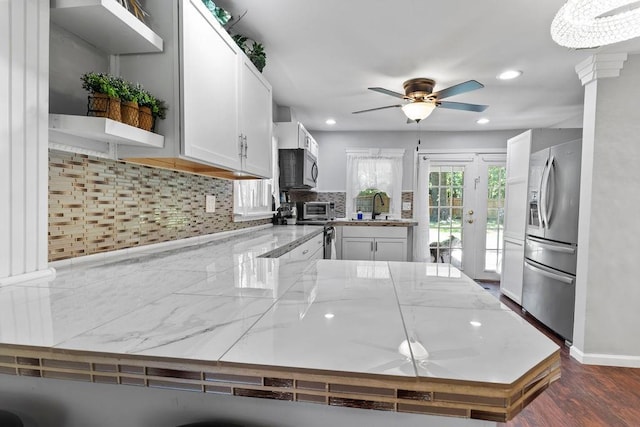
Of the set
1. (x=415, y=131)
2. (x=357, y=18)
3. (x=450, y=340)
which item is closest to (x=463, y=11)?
(x=357, y=18)

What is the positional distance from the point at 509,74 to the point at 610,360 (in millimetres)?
2357

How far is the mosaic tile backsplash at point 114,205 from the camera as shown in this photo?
45.9 inches

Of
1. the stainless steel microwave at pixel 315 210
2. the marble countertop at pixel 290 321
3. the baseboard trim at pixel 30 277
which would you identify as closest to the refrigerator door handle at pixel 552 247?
the marble countertop at pixel 290 321

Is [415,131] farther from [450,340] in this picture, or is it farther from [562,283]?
[450,340]

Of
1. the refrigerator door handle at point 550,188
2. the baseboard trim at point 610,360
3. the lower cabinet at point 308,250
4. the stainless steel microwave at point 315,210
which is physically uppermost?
the refrigerator door handle at point 550,188

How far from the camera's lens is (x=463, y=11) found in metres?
1.94

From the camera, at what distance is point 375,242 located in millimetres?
4352

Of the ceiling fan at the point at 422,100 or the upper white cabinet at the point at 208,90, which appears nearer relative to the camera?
the upper white cabinet at the point at 208,90

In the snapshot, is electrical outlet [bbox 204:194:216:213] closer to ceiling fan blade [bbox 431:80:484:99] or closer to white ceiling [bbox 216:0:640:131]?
white ceiling [bbox 216:0:640:131]

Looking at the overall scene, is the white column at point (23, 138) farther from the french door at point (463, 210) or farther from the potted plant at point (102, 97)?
the french door at point (463, 210)

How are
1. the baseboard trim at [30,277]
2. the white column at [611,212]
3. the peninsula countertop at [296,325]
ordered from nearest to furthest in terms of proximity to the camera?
1. the peninsula countertop at [296,325]
2. the baseboard trim at [30,277]
3. the white column at [611,212]

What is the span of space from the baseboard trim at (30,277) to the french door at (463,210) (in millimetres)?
4625

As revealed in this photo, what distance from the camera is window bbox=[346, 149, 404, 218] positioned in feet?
16.4

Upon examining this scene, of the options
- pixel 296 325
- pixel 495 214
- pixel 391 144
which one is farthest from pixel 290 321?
pixel 495 214
